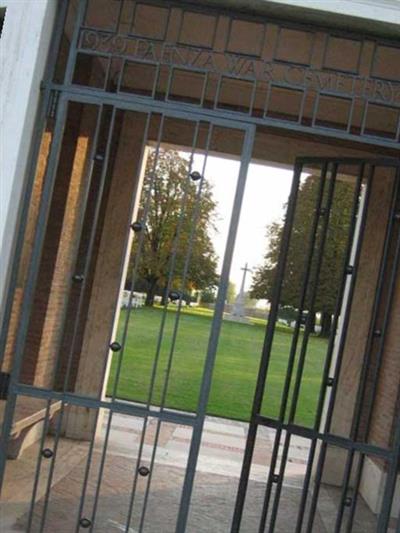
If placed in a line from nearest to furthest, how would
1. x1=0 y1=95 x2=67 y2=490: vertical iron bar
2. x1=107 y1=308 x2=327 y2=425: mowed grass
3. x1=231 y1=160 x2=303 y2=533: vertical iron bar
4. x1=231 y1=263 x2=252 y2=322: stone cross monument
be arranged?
1. x1=0 y1=95 x2=67 y2=490: vertical iron bar
2. x1=231 y1=160 x2=303 y2=533: vertical iron bar
3. x1=107 y1=308 x2=327 y2=425: mowed grass
4. x1=231 y1=263 x2=252 y2=322: stone cross monument

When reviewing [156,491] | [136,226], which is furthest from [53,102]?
[156,491]

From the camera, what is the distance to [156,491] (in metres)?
8.52

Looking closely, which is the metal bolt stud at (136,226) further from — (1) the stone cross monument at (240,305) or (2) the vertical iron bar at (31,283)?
(1) the stone cross monument at (240,305)

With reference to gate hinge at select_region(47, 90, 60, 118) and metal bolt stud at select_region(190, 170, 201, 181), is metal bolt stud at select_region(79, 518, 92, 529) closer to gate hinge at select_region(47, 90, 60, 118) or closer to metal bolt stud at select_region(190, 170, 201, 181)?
metal bolt stud at select_region(190, 170, 201, 181)

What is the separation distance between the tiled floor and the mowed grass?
267 centimetres

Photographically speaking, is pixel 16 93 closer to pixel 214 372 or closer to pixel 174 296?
pixel 174 296

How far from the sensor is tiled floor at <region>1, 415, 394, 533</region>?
7.15 meters

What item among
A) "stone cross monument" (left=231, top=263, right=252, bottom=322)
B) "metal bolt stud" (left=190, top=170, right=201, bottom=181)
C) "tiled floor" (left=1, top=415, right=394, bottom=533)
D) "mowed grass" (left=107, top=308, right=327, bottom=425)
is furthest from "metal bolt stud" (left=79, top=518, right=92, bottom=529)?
"stone cross monument" (left=231, top=263, right=252, bottom=322)

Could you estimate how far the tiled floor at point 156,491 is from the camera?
7.15m

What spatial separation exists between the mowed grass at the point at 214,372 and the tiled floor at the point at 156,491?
2.67m

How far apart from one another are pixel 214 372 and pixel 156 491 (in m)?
14.9

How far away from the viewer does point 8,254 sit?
509 centimetres

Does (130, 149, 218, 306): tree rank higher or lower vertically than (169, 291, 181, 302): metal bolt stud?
higher

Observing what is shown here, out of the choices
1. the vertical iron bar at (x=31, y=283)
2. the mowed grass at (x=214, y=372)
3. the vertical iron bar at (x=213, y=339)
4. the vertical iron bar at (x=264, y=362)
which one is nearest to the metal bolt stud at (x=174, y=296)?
the vertical iron bar at (x=213, y=339)
